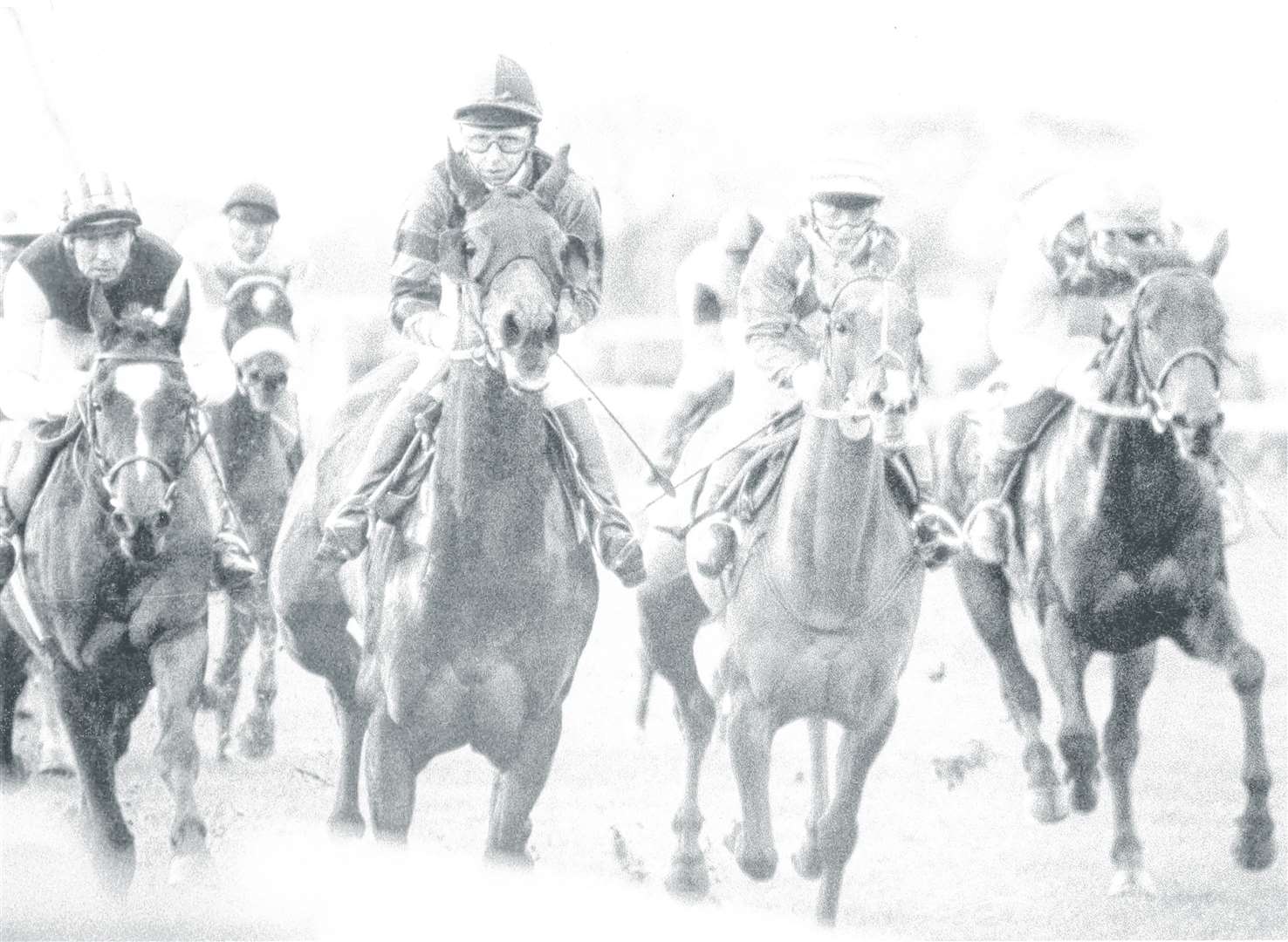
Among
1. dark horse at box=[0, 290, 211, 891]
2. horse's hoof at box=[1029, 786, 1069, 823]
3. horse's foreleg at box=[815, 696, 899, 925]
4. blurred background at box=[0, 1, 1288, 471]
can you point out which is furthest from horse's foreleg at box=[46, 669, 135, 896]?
horse's hoof at box=[1029, 786, 1069, 823]

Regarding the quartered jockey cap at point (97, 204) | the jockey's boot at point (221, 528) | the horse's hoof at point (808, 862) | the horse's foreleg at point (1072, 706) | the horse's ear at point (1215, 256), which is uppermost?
the horse's ear at point (1215, 256)

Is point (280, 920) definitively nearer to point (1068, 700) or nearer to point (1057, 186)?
point (1068, 700)

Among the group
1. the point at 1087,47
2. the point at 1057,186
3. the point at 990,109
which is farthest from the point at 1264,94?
the point at 990,109

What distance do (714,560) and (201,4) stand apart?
4.31 m

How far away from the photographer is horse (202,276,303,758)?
11625 mm

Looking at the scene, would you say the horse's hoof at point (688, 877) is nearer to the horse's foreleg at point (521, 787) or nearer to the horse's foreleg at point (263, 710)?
the horse's foreleg at point (521, 787)

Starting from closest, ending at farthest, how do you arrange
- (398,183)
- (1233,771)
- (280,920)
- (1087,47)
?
(280,920), (1233,771), (1087,47), (398,183)

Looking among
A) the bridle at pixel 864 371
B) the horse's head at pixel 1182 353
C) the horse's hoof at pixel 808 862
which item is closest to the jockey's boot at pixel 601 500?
the bridle at pixel 864 371

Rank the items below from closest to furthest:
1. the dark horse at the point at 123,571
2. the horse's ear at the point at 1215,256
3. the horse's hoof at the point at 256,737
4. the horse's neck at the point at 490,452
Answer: the horse's neck at the point at 490,452
the dark horse at the point at 123,571
the horse's ear at the point at 1215,256
the horse's hoof at the point at 256,737

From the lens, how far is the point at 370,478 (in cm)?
790

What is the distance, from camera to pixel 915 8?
1045 cm

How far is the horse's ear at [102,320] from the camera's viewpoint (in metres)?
Answer: 8.51

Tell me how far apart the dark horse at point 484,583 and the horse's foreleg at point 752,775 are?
0.79 m

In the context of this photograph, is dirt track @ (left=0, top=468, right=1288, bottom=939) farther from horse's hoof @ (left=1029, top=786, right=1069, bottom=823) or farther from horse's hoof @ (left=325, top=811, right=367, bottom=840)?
horse's hoof @ (left=1029, top=786, right=1069, bottom=823)
